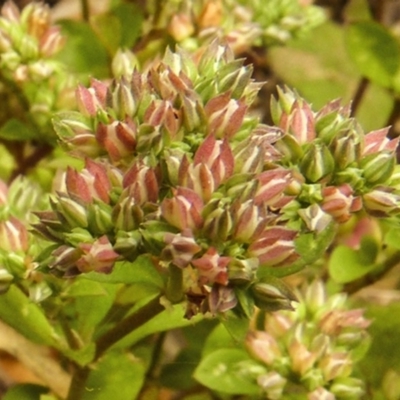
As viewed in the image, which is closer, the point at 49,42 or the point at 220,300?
the point at 220,300

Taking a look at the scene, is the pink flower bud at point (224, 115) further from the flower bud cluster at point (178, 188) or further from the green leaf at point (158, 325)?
the green leaf at point (158, 325)

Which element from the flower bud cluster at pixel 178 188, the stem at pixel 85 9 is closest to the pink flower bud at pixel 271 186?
the flower bud cluster at pixel 178 188

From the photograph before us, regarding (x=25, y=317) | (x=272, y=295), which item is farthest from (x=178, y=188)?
(x=25, y=317)

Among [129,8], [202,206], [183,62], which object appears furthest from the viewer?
[129,8]

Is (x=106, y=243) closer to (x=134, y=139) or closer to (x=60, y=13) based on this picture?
(x=134, y=139)

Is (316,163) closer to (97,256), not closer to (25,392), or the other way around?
(97,256)

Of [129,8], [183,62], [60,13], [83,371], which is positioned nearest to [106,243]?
[183,62]
